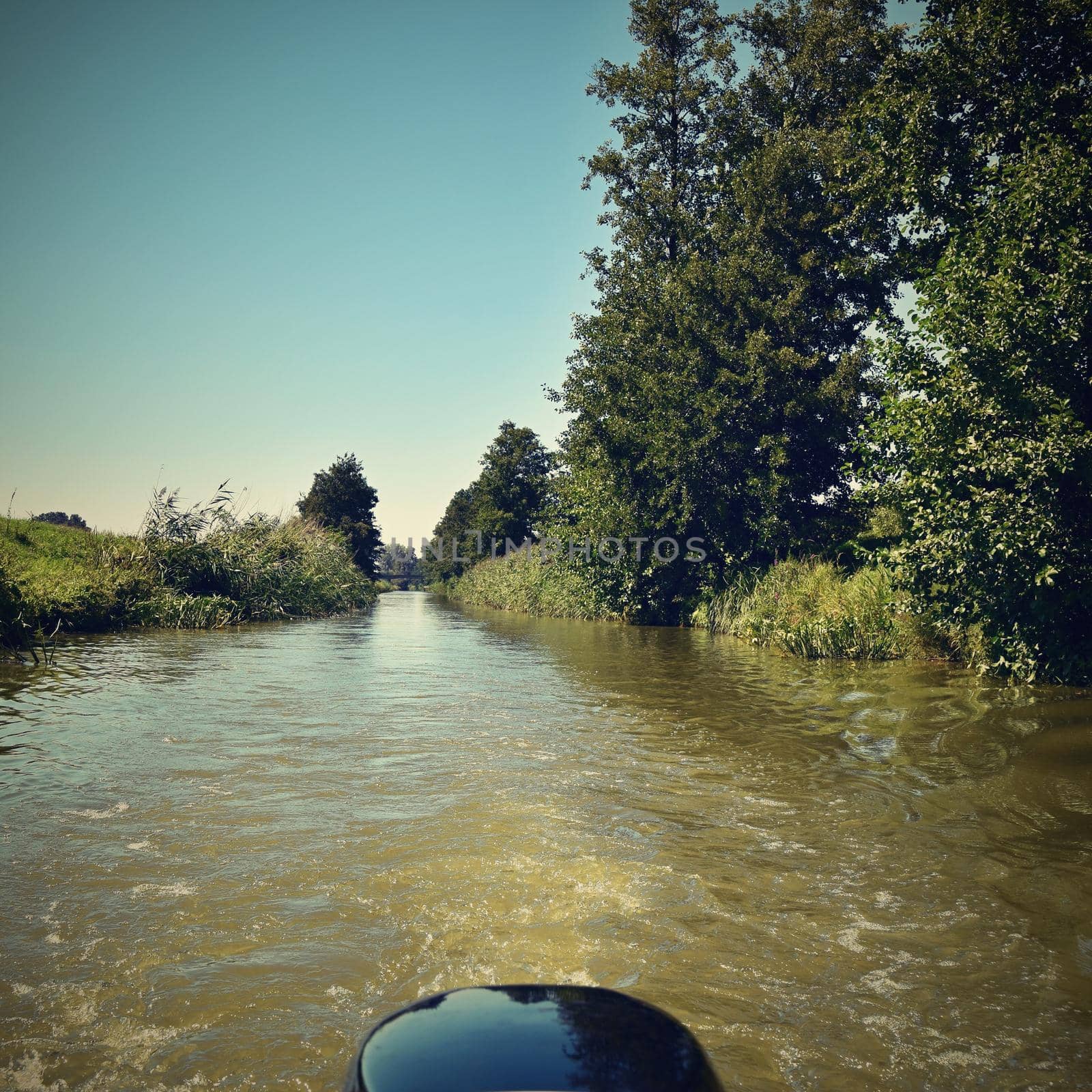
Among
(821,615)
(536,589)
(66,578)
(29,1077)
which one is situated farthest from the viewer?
(536,589)

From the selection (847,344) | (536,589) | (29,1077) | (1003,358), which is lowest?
(29,1077)

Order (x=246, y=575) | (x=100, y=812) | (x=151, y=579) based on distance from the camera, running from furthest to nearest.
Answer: (x=246, y=575) → (x=151, y=579) → (x=100, y=812)

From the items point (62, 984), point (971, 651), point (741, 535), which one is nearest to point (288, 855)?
point (62, 984)

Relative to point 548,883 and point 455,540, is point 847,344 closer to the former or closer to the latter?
point 548,883

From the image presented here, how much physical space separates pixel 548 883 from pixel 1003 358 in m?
11.2

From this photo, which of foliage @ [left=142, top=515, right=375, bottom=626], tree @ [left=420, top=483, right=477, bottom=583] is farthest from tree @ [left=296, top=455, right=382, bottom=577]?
foliage @ [left=142, top=515, right=375, bottom=626]

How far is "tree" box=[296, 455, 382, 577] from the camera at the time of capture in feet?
239

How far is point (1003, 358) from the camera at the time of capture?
11906mm

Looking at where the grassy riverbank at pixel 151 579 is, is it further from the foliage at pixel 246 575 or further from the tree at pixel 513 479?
the tree at pixel 513 479

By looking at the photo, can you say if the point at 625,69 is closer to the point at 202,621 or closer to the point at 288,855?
the point at 202,621

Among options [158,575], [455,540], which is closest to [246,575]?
[158,575]

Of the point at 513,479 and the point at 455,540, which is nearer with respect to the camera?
the point at 513,479

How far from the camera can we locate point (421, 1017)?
1453mm

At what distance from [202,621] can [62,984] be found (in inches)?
816
